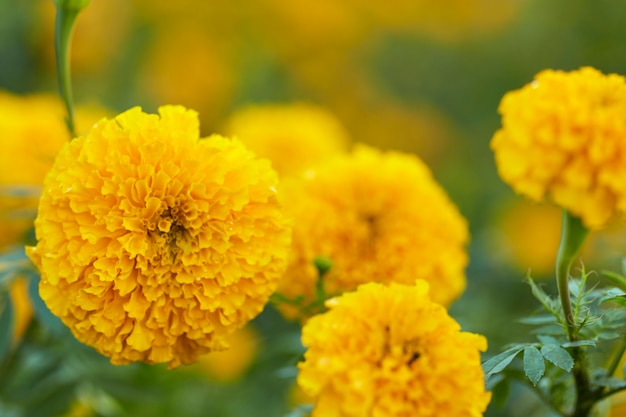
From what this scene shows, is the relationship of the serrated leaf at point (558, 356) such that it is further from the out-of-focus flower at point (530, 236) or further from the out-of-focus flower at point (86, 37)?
the out-of-focus flower at point (86, 37)

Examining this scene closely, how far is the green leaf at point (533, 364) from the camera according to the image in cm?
73

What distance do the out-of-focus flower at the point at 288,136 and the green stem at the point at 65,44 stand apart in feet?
2.13

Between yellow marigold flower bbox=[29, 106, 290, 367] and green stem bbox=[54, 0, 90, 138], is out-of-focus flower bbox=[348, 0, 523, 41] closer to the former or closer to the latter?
green stem bbox=[54, 0, 90, 138]

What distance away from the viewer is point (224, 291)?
2.64 feet

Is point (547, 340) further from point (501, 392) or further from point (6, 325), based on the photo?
point (6, 325)

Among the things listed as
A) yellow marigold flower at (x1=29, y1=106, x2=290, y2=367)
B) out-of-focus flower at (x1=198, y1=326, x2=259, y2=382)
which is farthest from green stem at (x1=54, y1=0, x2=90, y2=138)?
out-of-focus flower at (x1=198, y1=326, x2=259, y2=382)

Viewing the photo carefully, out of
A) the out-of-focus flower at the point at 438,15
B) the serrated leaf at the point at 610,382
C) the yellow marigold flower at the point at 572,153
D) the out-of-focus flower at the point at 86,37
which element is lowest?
the serrated leaf at the point at 610,382

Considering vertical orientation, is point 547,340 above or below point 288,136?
below

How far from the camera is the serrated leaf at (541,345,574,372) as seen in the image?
738 millimetres

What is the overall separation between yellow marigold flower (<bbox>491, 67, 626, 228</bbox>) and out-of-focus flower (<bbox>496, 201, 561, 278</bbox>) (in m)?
1.27

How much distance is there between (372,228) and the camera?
106cm

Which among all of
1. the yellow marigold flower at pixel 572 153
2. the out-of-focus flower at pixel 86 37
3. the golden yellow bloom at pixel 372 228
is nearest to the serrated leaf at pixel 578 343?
the yellow marigold flower at pixel 572 153

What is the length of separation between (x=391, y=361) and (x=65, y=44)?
534 millimetres

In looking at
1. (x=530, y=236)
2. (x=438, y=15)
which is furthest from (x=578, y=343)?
(x=438, y=15)
